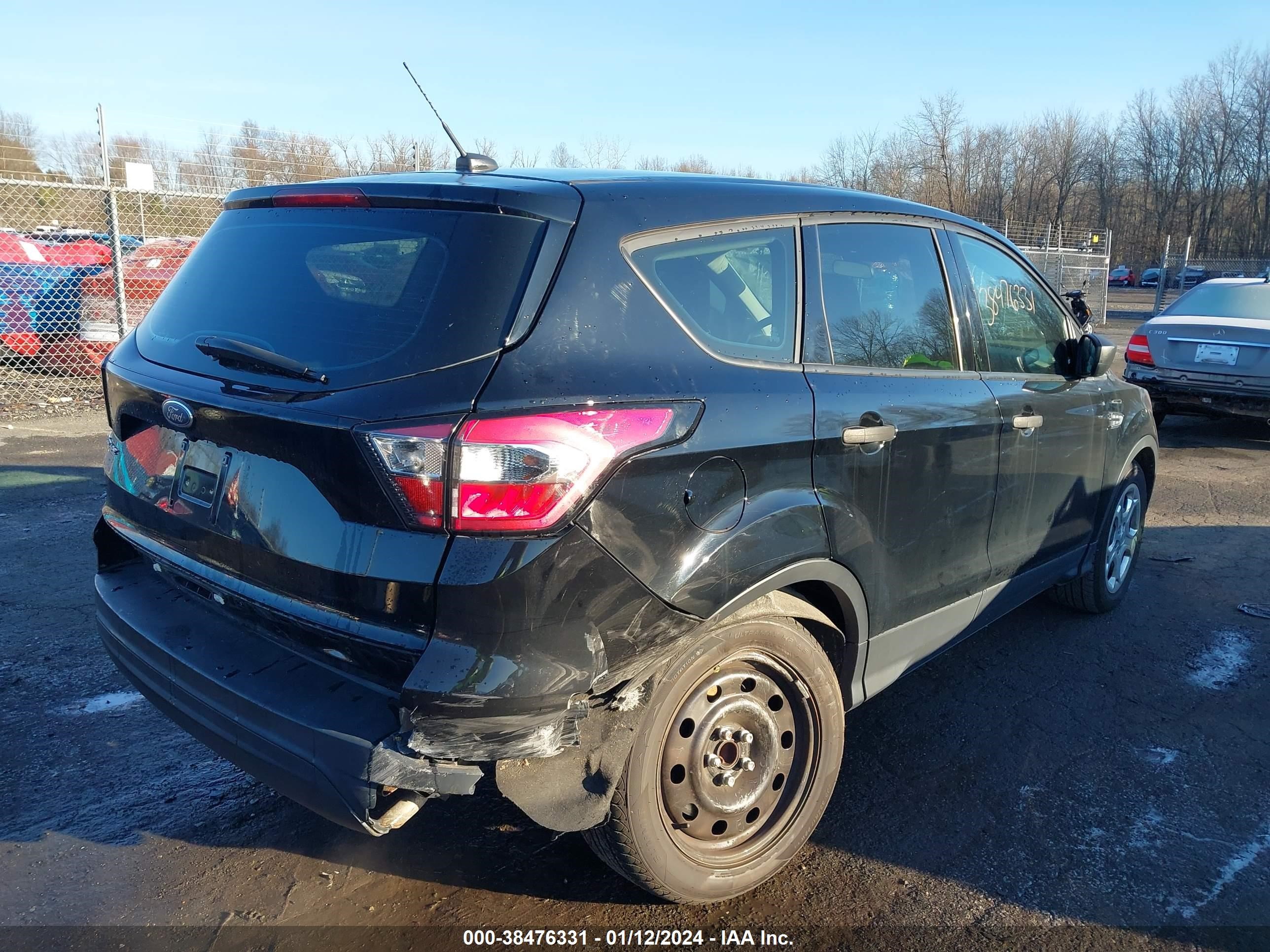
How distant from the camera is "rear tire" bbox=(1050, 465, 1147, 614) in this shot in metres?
4.74

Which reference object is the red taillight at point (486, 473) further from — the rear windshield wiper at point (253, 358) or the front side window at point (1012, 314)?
the front side window at point (1012, 314)

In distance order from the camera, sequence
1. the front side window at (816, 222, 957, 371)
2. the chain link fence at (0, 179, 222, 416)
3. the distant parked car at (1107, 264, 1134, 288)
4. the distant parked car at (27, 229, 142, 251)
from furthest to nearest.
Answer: the distant parked car at (1107, 264, 1134, 288)
the distant parked car at (27, 229, 142, 251)
the chain link fence at (0, 179, 222, 416)
the front side window at (816, 222, 957, 371)

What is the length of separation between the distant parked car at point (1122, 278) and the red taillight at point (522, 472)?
59.6 m

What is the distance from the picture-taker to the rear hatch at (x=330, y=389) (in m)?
2.13

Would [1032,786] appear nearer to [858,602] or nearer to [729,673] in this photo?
[858,602]

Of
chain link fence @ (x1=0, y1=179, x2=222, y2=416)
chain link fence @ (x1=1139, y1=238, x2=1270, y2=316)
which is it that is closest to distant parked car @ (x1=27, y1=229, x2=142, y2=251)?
chain link fence @ (x1=0, y1=179, x2=222, y2=416)

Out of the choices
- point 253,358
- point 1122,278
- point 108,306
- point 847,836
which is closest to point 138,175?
point 108,306

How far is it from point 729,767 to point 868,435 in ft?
3.44

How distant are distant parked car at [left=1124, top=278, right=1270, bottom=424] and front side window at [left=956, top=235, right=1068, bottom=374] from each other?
544cm

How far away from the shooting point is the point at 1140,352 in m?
9.65

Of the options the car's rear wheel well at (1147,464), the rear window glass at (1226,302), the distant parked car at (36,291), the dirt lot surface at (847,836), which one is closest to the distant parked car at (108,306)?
the distant parked car at (36,291)

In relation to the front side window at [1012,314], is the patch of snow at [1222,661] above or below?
below

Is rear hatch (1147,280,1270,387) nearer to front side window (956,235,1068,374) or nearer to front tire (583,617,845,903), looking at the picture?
front side window (956,235,1068,374)

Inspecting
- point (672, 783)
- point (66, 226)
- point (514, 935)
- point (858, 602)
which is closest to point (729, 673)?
point (672, 783)
